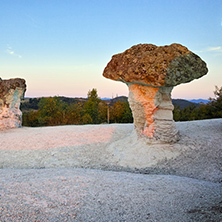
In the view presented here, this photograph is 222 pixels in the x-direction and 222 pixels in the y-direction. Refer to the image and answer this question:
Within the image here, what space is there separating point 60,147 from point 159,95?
4641mm

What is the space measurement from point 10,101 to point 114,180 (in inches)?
427

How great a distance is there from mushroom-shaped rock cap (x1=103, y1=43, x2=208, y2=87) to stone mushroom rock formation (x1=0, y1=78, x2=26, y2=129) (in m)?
8.64

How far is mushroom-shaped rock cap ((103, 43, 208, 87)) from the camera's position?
6832 mm

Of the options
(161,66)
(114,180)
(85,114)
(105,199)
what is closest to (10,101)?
(161,66)

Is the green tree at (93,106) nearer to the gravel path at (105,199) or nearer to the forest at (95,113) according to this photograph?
the forest at (95,113)

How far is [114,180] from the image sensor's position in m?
4.97

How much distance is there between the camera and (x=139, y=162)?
7.23 meters

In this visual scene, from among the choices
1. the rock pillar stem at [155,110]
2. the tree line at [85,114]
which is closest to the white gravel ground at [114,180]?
the rock pillar stem at [155,110]

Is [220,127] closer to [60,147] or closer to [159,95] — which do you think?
[159,95]

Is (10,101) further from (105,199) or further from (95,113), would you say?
(95,113)

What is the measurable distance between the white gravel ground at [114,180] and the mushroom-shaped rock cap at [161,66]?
2.38 m

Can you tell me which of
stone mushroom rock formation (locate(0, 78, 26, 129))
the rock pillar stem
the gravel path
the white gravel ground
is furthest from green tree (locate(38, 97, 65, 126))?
the gravel path

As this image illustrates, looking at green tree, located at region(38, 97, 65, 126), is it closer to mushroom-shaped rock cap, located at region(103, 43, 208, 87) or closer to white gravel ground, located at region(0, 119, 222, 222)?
white gravel ground, located at region(0, 119, 222, 222)

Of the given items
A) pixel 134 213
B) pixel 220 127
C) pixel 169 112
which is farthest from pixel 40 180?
pixel 220 127
